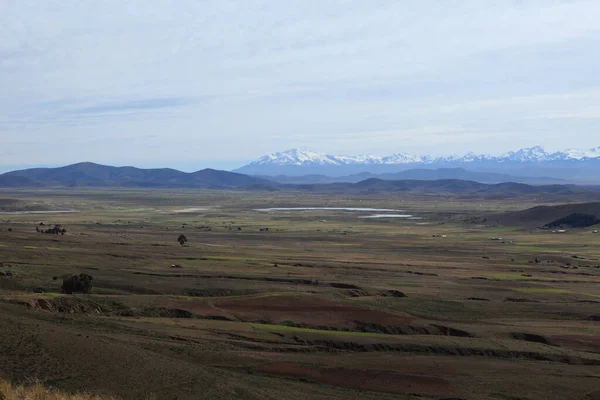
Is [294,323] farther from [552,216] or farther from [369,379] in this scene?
[552,216]

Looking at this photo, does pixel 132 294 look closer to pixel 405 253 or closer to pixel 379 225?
pixel 405 253

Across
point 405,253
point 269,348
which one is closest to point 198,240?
point 405,253

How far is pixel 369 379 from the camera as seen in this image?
3562cm

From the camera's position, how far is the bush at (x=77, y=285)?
54219 mm

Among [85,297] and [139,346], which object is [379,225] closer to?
[85,297]

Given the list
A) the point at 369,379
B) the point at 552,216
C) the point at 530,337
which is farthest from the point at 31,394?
the point at 552,216

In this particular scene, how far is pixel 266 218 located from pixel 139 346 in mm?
159180

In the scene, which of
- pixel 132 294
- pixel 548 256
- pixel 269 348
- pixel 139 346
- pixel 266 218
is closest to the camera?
pixel 139 346

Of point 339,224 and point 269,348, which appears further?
point 339,224

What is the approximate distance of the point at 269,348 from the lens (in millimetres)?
41156

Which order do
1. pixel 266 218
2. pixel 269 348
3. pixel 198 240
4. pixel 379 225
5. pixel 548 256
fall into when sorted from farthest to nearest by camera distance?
pixel 266 218, pixel 379 225, pixel 198 240, pixel 548 256, pixel 269 348

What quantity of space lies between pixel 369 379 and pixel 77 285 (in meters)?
29.2

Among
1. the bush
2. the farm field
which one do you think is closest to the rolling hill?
the farm field

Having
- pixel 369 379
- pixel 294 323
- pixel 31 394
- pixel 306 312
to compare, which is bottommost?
pixel 369 379
